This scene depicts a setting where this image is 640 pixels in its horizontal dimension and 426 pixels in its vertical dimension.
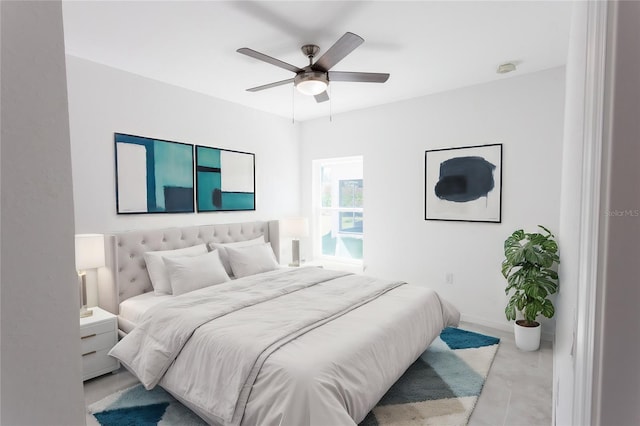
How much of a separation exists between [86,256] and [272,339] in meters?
1.85

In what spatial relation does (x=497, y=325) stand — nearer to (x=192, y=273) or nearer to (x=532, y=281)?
(x=532, y=281)

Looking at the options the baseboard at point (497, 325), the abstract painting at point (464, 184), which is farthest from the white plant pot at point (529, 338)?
the abstract painting at point (464, 184)

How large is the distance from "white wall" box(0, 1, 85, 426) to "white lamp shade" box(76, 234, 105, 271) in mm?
2521

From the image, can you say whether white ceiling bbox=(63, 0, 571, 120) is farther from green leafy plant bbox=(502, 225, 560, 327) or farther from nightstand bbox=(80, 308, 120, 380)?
nightstand bbox=(80, 308, 120, 380)

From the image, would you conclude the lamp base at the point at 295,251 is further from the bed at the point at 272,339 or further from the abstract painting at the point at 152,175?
the abstract painting at the point at 152,175

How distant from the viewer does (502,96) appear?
11.5 feet

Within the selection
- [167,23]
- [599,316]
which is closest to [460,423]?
[599,316]

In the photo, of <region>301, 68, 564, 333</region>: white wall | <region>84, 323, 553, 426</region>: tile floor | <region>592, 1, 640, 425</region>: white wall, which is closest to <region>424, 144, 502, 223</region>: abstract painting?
<region>301, 68, 564, 333</region>: white wall

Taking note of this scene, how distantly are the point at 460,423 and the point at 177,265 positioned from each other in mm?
2527

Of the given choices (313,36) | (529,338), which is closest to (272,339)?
(313,36)

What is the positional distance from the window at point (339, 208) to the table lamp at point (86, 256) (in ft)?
9.88

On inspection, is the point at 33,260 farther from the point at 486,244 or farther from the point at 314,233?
the point at 314,233

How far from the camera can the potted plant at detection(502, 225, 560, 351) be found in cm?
290

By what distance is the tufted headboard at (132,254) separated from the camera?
2965 millimetres
